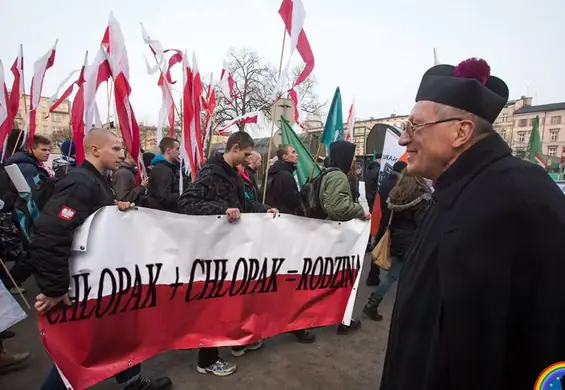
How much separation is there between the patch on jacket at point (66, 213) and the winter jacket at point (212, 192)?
1059 millimetres

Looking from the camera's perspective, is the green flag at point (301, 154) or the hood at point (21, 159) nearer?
the hood at point (21, 159)

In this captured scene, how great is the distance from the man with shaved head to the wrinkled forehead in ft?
6.79

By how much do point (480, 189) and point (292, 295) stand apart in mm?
2700

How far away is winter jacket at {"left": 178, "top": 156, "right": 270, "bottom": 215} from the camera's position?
326 centimetres

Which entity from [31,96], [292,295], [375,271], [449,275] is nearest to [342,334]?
[292,295]

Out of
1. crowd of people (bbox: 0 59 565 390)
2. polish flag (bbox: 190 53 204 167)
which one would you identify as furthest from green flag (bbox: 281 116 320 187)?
crowd of people (bbox: 0 59 565 390)

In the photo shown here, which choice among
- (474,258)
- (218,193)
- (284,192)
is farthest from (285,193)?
(474,258)

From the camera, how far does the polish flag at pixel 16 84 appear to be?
499 centimetres

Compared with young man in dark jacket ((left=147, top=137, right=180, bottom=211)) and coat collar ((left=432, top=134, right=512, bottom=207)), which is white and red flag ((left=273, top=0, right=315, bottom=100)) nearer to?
young man in dark jacket ((left=147, top=137, right=180, bottom=211))

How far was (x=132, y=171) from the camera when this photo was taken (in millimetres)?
6633

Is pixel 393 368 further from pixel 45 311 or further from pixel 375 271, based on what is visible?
pixel 375 271

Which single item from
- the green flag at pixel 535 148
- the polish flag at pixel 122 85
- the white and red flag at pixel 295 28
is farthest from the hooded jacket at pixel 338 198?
the green flag at pixel 535 148

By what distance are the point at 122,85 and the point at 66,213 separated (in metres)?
2.34

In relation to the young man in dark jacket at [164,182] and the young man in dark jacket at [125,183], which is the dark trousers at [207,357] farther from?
the young man in dark jacket at [125,183]
